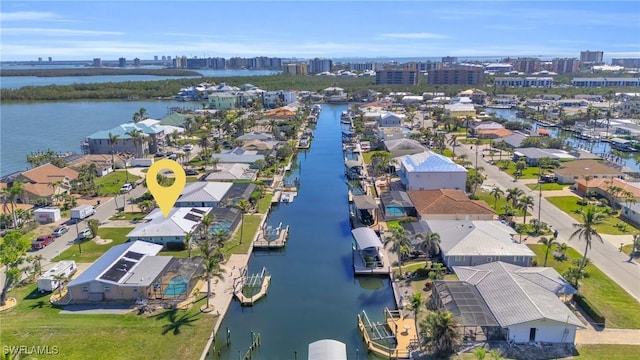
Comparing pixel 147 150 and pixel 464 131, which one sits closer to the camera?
pixel 147 150

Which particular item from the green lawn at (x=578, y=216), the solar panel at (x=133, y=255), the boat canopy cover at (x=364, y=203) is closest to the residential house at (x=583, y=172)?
the green lawn at (x=578, y=216)

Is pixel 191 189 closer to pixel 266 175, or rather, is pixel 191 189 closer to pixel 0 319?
→ pixel 266 175

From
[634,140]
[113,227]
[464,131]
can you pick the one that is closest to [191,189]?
[113,227]

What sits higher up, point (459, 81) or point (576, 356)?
point (459, 81)

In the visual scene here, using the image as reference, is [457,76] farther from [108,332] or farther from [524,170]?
[108,332]

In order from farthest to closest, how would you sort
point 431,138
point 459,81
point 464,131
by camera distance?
point 459,81 < point 464,131 < point 431,138

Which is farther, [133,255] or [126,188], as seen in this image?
[126,188]

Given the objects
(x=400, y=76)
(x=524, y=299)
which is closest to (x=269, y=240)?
(x=524, y=299)
